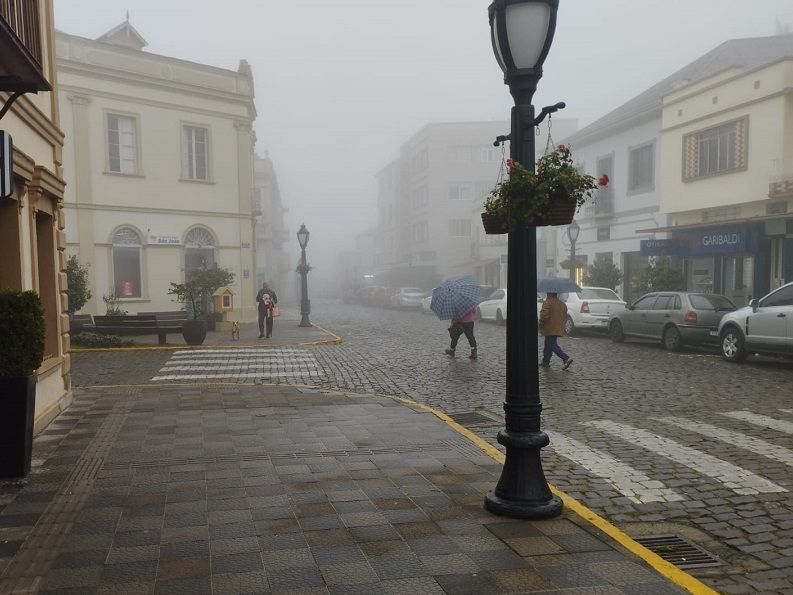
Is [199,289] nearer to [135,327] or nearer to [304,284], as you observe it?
[135,327]

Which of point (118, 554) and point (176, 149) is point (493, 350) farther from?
point (176, 149)

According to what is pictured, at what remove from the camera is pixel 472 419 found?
8008mm

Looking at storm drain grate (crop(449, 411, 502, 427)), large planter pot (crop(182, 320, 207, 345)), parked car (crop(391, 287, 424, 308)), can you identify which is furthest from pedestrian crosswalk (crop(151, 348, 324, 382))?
parked car (crop(391, 287, 424, 308))

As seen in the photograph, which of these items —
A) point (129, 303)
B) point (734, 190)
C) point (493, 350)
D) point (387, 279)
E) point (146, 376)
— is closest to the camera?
point (146, 376)

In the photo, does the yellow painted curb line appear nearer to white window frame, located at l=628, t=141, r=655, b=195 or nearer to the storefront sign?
the storefront sign

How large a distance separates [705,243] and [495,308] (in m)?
7.64

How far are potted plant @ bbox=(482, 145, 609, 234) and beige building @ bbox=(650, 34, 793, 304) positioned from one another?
17.1m

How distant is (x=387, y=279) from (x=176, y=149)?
42894 mm

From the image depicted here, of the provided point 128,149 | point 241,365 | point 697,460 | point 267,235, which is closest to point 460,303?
point 241,365

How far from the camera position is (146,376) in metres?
11.7

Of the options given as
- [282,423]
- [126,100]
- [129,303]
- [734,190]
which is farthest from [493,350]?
[126,100]

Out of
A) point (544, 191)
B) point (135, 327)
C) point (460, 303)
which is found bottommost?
point (135, 327)

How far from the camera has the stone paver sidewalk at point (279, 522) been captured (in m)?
3.61

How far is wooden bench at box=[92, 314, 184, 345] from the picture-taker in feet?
56.2
